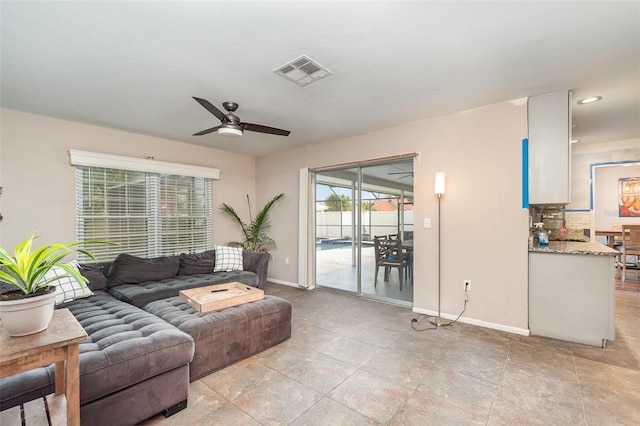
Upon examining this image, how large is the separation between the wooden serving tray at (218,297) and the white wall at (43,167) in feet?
7.56

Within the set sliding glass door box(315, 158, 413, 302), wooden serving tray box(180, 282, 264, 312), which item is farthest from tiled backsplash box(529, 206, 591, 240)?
wooden serving tray box(180, 282, 264, 312)

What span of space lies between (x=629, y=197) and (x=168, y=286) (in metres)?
9.32

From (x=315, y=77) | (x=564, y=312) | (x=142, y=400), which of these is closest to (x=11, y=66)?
(x=315, y=77)

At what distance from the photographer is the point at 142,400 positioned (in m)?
1.72

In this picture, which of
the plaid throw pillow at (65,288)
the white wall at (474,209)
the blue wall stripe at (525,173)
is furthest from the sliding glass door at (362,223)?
the plaid throw pillow at (65,288)

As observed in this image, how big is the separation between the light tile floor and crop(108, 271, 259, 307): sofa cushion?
4.25 ft

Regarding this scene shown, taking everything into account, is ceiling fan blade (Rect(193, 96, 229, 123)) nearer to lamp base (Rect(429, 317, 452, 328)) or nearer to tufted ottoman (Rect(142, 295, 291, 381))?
tufted ottoman (Rect(142, 295, 291, 381))

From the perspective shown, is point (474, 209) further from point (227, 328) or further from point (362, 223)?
point (227, 328)

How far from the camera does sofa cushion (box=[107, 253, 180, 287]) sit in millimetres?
3383

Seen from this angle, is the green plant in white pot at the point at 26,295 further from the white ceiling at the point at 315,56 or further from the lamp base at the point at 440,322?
the lamp base at the point at 440,322

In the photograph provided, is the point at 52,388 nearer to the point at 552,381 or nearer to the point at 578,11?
the point at 552,381

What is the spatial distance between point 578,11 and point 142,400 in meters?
3.64

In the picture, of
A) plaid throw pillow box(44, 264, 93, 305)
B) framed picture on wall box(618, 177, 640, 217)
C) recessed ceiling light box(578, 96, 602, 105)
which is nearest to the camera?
plaid throw pillow box(44, 264, 93, 305)

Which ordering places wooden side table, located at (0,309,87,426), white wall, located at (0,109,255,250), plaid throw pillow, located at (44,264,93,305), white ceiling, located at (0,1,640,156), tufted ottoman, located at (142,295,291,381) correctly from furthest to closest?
1. white wall, located at (0,109,255,250)
2. plaid throw pillow, located at (44,264,93,305)
3. tufted ottoman, located at (142,295,291,381)
4. white ceiling, located at (0,1,640,156)
5. wooden side table, located at (0,309,87,426)
